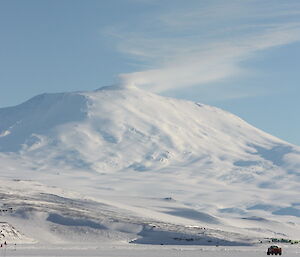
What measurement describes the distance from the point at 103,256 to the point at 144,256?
30.8ft

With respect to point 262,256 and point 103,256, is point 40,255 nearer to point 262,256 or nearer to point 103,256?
point 103,256

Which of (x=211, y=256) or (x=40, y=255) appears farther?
(x=211, y=256)

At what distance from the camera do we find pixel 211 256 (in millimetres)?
192875

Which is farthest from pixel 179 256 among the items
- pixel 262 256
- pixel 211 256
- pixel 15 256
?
pixel 15 256

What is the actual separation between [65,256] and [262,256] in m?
52.5

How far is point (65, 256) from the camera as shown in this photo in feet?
580

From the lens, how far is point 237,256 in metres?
194

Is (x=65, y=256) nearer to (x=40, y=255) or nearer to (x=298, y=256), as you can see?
(x=40, y=255)

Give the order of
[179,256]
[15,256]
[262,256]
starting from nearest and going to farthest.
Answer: [15,256] < [179,256] < [262,256]

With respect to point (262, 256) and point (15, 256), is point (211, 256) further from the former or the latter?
point (15, 256)

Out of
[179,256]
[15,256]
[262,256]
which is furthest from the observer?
[262,256]

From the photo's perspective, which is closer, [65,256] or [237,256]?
[65,256]

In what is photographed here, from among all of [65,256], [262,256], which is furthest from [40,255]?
[262,256]

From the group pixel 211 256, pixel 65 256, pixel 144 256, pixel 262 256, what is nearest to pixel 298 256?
pixel 262 256
